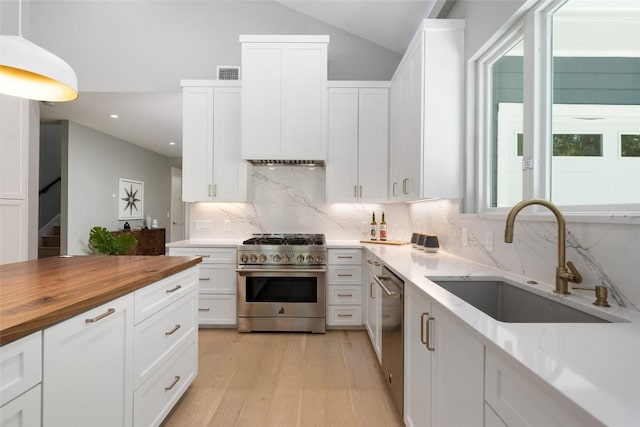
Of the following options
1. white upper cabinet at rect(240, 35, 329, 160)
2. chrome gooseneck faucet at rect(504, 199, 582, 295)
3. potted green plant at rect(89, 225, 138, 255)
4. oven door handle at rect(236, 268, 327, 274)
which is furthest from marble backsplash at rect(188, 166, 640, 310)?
potted green plant at rect(89, 225, 138, 255)

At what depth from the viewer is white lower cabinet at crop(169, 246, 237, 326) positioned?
124 inches

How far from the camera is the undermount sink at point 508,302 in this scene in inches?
48.6

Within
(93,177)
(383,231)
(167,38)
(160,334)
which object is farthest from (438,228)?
(93,177)

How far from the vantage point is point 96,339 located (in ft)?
3.88

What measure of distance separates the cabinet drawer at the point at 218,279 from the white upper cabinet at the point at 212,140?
0.75 m

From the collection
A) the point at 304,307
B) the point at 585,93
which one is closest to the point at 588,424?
the point at 585,93

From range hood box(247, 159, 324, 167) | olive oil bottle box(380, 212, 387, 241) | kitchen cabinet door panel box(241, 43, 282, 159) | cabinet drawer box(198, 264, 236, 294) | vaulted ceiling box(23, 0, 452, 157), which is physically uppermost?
vaulted ceiling box(23, 0, 452, 157)

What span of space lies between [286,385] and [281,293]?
1.01 m

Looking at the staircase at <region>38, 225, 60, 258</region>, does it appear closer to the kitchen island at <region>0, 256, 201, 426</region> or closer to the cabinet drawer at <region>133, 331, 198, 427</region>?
the kitchen island at <region>0, 256, 201, 426</region>

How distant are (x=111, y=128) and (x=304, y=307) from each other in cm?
503

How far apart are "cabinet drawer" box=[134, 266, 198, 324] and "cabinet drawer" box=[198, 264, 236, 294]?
3.64ft

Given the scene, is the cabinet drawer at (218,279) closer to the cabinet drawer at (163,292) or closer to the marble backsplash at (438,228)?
the marble backsplash at (438,228)

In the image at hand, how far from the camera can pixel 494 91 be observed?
2.22 meters

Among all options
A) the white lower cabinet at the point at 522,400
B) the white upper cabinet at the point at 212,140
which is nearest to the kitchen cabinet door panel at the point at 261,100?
the white upper cabinet at the point at 212,140
